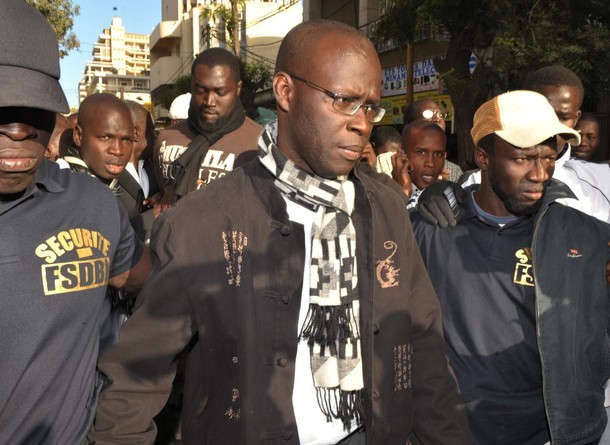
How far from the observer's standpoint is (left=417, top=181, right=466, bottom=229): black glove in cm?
285

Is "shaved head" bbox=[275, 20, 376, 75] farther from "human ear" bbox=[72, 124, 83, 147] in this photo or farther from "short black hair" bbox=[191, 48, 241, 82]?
"short black hair" bbox=[191, 48, 241, 82]

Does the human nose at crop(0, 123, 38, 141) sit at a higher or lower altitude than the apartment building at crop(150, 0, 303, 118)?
lower

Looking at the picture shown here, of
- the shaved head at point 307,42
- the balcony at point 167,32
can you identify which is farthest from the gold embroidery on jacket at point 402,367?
the balcony at point 167,32

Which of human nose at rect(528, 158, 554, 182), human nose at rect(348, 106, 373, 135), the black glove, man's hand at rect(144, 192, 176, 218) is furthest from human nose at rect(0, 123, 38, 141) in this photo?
human nose at rect(528, 158, 554, 182)

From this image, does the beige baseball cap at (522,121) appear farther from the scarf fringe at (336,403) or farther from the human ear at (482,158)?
the scarf fringe at (336,403)

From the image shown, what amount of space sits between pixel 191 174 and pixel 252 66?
88.8ft

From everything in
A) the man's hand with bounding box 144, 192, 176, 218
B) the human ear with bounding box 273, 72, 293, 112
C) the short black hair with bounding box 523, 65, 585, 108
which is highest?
the short black hair with bounding box 523, 65, 585, 108

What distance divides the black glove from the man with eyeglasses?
2.73 ft

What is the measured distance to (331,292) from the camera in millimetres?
1917

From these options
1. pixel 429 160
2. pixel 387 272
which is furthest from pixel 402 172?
pixel 387 272

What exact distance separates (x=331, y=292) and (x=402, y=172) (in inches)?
124

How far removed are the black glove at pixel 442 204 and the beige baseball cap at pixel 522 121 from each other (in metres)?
0.33

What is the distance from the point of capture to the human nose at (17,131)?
5.93 feet

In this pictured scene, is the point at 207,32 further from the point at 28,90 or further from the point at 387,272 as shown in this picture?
the point at 387,272
